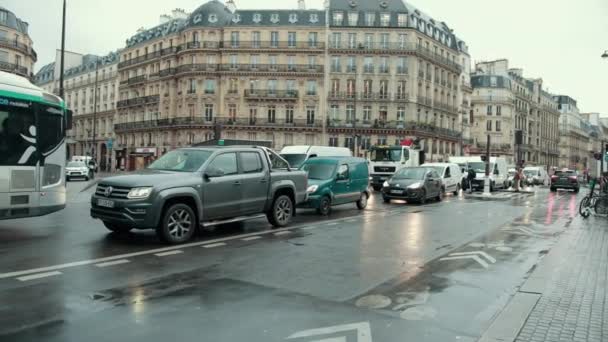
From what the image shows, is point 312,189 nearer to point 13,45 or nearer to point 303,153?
point 303,153

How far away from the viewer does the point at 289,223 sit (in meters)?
12.9

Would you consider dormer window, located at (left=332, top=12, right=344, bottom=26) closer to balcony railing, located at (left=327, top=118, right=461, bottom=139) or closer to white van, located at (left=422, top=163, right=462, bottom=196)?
balcony railing, located at (left=327, top=118, right=461, bottom=139)

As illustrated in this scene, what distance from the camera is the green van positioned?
49.9 feet

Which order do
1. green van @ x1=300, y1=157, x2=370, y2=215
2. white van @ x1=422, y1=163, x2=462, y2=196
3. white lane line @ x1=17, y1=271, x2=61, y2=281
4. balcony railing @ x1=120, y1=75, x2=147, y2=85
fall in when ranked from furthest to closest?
balcony railing @ x1=120, y1=75, x2=147, y2=85 → white van @ x1=422, y1=163, x2=462, y2=196 → green van @ x1=300, y1=157, x2=370, y2=215 → white lane line @ x1=17, y1=271, x2=61, y2=281

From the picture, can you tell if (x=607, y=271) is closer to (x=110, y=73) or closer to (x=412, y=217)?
(x=412, y=217)

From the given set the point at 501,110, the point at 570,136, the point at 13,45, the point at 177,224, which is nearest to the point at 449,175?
the point at 177,224

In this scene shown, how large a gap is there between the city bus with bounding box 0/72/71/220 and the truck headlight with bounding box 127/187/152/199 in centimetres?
249

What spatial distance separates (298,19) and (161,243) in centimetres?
5627

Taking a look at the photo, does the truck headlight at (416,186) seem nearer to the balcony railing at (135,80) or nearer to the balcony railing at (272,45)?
the balcony railing at (272,45)

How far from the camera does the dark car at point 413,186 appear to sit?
2023 cm

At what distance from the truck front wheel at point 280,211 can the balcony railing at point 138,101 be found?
60.1 metres

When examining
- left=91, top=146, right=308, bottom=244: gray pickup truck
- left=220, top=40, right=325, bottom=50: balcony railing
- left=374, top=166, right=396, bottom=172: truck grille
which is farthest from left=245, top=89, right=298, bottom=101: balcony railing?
left=91, top=146, right=308, bottom=244: gray pickup truck

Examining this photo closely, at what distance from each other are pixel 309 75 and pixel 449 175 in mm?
36775

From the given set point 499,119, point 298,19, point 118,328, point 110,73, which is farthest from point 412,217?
point 499,119
